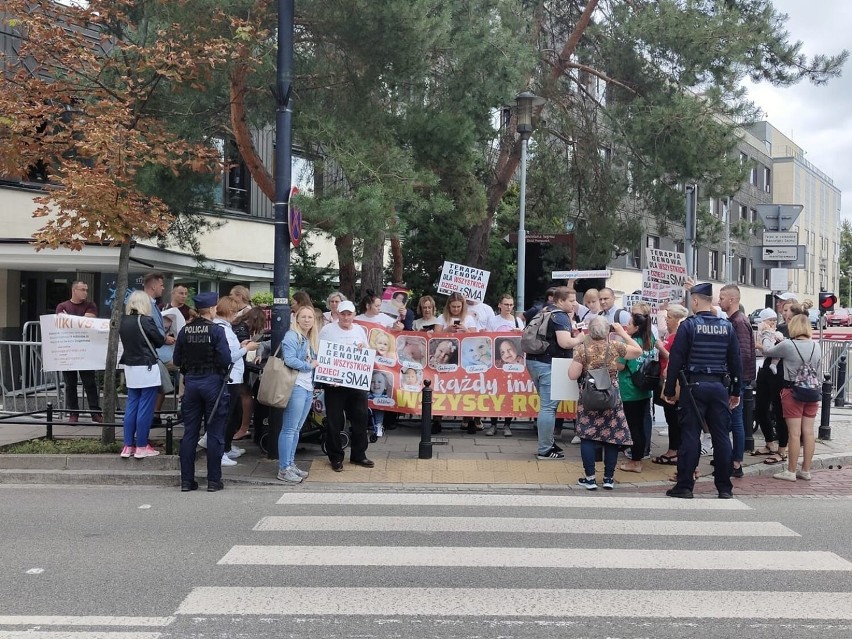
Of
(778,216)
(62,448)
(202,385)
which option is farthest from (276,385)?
(778,216)

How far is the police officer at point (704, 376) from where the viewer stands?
814cm

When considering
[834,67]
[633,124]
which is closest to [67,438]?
[633,124]

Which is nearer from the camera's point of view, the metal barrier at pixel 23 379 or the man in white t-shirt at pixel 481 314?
the metal barrier at pixel 23 379

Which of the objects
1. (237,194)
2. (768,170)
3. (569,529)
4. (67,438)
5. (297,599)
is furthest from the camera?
(768,170)

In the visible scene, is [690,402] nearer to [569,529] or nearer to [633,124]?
[569,529]

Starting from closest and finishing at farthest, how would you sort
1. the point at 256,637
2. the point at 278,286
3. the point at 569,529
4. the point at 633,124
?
the point at 256,637 → the point at 569,529 → the point at 278,286 → the point at 633,124

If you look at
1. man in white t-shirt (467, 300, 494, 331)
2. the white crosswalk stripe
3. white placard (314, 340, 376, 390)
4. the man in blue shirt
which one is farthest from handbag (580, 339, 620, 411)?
man in white t-shirt (467, 300, 494, 331)

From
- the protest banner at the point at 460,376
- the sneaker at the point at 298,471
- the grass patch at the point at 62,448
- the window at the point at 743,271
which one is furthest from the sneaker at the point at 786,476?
the window at the point at 743,271

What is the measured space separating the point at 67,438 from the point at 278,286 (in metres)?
3.44

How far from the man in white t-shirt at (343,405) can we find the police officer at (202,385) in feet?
3.99

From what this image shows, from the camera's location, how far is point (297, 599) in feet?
16.7

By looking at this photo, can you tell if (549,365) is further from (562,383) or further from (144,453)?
(144,453)

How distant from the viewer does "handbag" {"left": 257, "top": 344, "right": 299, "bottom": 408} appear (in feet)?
28.1

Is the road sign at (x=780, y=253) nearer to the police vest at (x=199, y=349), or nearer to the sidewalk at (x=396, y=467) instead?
the sidewalk at (x=396, y=467)
